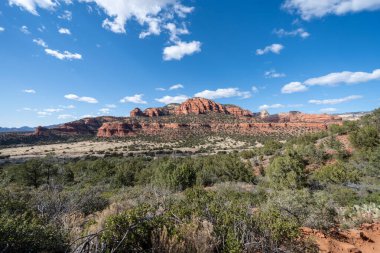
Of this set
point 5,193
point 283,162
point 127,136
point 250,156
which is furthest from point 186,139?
point 5,193

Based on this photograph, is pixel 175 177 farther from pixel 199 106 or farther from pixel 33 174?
pixel 199 106

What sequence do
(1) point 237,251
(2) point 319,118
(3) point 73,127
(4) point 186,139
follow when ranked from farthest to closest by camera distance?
(2) point 319,118 → (3) point 73,127 → (4) point 186,139 → (1) point 237,251

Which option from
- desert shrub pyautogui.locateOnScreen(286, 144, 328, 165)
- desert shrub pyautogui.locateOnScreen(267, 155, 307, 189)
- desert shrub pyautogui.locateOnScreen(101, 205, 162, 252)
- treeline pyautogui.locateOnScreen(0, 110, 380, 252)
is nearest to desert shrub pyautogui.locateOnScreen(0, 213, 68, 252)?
treeline pyautogui.locateOnScreen(0, 110, 380, 252)

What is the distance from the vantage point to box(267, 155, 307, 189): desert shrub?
17172mm

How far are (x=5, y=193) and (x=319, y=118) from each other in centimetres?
17689

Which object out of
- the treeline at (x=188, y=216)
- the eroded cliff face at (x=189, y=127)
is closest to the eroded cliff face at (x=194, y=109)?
the eroded cliff face at (x=189, y=127)

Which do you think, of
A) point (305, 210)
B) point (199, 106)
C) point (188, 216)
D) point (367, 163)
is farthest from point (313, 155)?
point (199, 106)

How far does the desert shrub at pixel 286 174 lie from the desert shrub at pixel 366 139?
37.8ft

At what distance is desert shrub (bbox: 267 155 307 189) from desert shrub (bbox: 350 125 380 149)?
11515mm

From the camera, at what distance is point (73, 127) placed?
12975 cm

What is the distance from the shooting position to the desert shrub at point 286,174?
17172mm

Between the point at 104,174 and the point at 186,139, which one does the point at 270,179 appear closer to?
the point at 104,174

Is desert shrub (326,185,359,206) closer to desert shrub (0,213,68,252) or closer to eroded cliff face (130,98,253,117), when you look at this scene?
desert shrub (0,213,68,252)

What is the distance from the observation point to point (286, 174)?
18.5 m
